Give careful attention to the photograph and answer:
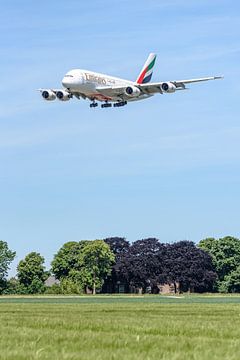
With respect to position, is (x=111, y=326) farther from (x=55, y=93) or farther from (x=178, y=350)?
(x=55, y=93)

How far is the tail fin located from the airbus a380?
2791 centimetres

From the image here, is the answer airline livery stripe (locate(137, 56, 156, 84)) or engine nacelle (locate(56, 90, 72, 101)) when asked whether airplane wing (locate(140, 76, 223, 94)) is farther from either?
airline livery stripe (locate(137, 56, 156, 84))

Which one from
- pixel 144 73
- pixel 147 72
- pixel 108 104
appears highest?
pixel 147 72

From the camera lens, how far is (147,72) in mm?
143500

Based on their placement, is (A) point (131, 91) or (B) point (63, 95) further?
(B) point (63, 95)

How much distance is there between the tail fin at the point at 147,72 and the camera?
142 meters

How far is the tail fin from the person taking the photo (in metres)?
142

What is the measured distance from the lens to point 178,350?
20.5 metres

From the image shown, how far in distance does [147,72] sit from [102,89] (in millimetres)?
35179

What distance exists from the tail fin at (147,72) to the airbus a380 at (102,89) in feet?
91.6

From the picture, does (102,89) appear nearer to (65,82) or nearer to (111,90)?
(111,90)

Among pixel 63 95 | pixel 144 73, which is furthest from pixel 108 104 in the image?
pixel 144 73

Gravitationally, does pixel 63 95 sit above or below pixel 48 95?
below

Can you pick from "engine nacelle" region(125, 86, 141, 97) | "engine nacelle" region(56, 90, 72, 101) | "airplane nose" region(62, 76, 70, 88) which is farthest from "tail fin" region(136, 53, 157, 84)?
"airplane nose" region(62, 76, 70, 88)
